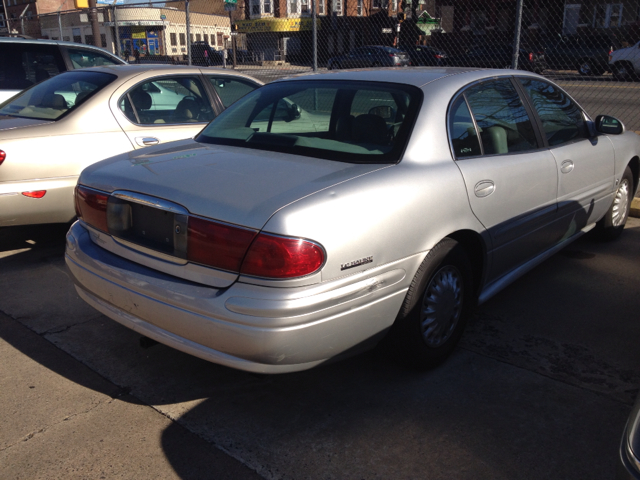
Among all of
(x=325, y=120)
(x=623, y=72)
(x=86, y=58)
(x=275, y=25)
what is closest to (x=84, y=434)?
(x=325, y=120)

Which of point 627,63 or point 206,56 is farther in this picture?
point 206,56

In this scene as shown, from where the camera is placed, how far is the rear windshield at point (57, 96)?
5117 mm

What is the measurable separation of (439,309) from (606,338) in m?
1.22

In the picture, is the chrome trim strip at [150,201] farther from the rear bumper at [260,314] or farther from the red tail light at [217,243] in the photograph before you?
the rear bumper at [260,314]

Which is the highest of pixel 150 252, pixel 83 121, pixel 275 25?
pixel 275 25

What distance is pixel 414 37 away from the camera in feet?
120

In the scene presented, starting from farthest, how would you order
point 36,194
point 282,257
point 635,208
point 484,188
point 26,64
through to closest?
point 26,64, point 635,208, point 36,194, point 484,188, point 282,257

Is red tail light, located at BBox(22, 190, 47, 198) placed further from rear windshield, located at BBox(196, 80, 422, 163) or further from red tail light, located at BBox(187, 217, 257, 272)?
red tail light, located at BBox(187, 217, 257, 272)

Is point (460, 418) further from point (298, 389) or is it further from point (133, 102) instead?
point (133, 102)

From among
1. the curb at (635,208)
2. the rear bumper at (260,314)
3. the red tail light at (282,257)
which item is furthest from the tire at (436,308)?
the curb at (635,208)

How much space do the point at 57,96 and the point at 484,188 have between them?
4.00 meters

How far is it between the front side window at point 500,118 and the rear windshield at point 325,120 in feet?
1.61

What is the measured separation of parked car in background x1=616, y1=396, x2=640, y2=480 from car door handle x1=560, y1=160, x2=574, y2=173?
2482 millimetres

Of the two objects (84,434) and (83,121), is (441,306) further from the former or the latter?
(83,121)
